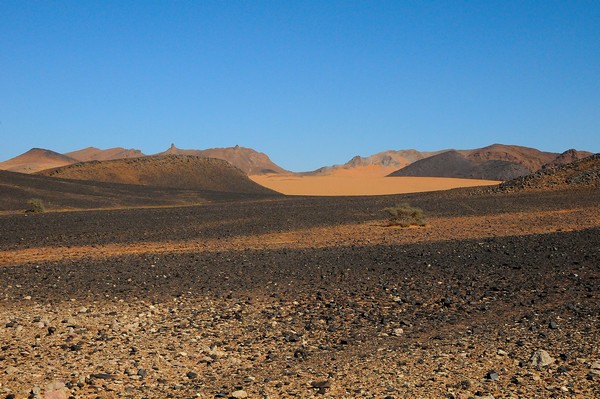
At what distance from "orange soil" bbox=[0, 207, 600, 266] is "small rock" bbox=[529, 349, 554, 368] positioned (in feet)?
40.3

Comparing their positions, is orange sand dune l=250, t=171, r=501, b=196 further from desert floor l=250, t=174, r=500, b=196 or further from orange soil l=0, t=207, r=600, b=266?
orange soil l=0, t=207, r=600, b=266

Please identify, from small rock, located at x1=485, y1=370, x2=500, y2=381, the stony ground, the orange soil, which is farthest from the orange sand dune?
small rock, located at x1=485, y1=370, x2=500, y2=381

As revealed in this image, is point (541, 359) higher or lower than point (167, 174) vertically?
lower

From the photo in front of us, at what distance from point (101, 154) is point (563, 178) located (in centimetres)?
16287

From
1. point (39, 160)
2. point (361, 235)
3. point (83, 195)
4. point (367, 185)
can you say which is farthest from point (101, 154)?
point (361, 235)

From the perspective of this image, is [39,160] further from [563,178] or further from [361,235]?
[361,235]

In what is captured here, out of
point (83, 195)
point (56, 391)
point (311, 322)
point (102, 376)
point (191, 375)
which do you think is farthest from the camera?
point (83, 195)

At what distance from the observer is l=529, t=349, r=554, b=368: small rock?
677 centimetres

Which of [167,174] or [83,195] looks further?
[167,174]

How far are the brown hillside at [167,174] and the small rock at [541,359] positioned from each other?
74510mm

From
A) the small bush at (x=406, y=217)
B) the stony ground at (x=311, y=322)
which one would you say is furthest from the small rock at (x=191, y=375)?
the small bush at (x=406, y=217)

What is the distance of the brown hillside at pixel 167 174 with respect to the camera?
8306 centimetres

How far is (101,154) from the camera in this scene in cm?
19038

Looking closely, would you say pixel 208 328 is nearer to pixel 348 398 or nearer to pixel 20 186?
pixel 348 398
